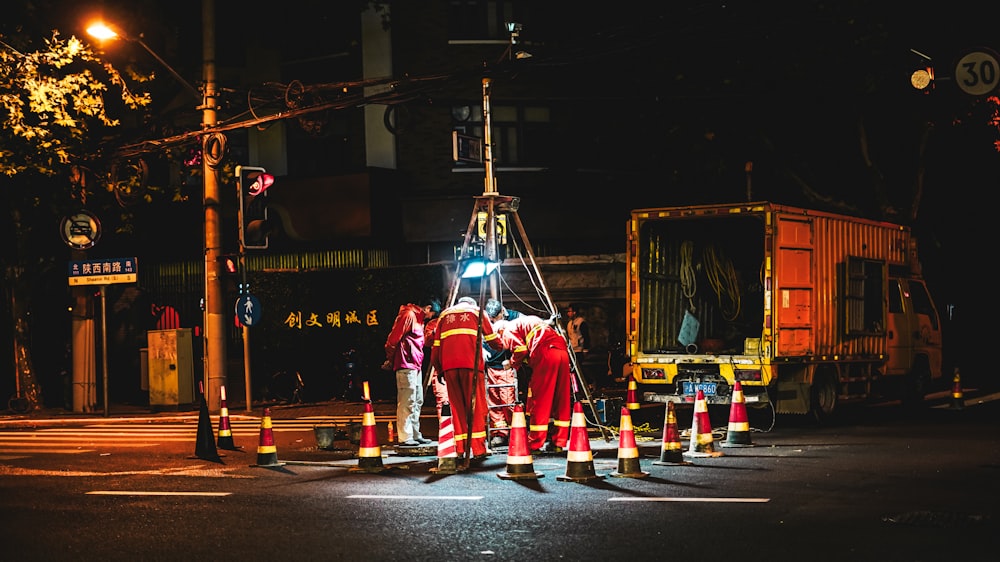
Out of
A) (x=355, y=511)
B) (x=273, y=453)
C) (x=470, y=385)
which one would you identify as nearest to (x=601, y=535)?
(x=355, y=511)

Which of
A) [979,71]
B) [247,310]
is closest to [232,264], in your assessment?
[247,310]

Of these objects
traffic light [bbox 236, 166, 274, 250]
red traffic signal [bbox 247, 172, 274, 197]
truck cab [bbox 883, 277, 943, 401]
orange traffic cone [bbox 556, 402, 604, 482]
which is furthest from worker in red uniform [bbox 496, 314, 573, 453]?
truck cab [bbox 883, 277, 943, 401]

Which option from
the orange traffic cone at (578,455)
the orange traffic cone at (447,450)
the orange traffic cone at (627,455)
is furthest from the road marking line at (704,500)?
the orange traffic cone at (447,450)

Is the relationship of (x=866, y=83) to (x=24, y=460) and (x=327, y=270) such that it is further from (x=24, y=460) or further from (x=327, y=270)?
(x=24, y=460)

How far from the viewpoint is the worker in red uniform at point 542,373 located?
13859 millimetres

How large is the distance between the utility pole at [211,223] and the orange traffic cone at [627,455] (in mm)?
10049

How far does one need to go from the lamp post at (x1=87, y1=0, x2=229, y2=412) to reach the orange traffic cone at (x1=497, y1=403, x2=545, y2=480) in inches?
374

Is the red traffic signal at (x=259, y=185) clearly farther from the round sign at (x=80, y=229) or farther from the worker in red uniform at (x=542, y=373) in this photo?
the worker in red uniform at (x=542, y=373)

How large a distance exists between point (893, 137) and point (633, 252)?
37.4 feet

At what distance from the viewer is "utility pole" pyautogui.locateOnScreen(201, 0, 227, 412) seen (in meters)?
20.5

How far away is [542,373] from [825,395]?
608cm

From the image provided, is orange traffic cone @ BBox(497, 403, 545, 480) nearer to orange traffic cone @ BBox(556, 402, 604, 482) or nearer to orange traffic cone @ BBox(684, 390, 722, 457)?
orange traffic cone @ BBox(556, 402, 604, 482)

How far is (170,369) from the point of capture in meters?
24.4

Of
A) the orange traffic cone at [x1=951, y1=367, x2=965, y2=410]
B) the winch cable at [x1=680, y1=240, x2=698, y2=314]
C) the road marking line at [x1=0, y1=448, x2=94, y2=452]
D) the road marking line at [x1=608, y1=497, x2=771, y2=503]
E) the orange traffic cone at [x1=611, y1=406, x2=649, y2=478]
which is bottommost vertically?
the road marking line at [x1=0, y1=448, x2=94, y2=452]
